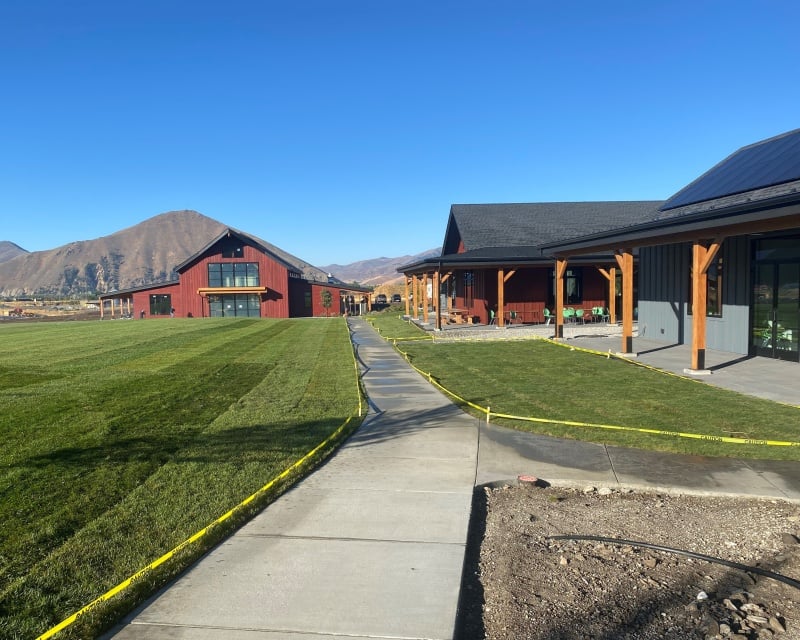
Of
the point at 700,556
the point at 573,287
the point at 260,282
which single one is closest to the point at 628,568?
the point at 700,556

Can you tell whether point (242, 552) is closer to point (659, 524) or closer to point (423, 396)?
point (659, 524)

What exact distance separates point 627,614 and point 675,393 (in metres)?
7.88

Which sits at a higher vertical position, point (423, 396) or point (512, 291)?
point (512, 291)

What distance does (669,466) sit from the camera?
254 inches

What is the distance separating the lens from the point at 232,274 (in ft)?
145

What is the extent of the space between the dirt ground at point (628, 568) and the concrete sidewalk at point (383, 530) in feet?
0.81

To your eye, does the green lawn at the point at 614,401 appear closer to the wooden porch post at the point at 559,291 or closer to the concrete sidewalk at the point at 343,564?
the concrete sidewalk at the point at 343,564

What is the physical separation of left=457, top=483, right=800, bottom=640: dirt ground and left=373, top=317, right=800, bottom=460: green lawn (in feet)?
6.49

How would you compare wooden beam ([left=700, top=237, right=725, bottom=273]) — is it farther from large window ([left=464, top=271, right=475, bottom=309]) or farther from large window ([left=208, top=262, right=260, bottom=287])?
large window ([left=208, top=262, right=260, bottom=287])

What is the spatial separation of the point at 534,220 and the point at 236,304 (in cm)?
2391

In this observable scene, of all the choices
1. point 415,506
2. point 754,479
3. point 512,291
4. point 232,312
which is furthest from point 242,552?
point 232,312

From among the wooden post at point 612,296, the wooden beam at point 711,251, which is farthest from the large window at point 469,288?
the wooden beam at point 711,251

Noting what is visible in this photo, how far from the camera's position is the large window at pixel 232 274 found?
44.2 metres

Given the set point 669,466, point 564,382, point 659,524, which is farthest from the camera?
point 564,382
